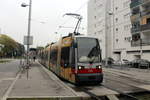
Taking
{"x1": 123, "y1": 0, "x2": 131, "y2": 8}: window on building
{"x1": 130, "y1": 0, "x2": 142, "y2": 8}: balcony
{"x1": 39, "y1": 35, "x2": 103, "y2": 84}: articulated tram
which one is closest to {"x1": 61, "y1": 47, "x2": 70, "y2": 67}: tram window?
{"x1": 39, "y1": 35, "x2": 103, "y2": 84}: articulated tram

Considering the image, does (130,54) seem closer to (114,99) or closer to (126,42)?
(126,42)

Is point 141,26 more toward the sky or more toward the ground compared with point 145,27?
more toward the sky

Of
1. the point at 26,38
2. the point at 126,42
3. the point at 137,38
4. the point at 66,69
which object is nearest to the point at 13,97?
the point at 66,69

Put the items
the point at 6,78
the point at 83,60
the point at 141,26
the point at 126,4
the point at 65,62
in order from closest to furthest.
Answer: the point at 83,60 < the point at 65,62 < the point at 6,78 < the point at 141,26 < the point at 126,4

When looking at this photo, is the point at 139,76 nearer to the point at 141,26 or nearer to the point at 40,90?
the point at 40,90

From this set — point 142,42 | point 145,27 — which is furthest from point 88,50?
point 142,42

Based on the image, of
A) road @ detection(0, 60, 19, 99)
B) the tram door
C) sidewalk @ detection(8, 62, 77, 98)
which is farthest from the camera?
the tram door

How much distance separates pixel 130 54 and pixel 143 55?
519 centimetres

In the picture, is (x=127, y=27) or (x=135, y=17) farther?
(x=127, y=27)

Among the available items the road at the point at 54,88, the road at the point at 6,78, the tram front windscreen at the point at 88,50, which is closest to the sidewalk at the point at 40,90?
the road at the point at 54,88

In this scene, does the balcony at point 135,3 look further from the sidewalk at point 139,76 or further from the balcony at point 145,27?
the sidewalk at point 139,76

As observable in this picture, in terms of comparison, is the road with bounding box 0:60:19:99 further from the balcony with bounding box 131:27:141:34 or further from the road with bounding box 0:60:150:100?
the balcony with bounding box 131:27:141:34

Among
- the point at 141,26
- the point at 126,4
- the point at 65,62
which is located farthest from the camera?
the point at 126,4

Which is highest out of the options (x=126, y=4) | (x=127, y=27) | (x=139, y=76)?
(x=126, y=4)
